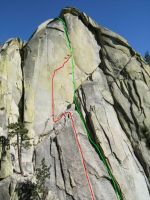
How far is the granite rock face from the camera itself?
1220 inches

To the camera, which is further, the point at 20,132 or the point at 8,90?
the point at 8,90

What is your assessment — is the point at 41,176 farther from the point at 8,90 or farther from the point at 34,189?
the point at 8,90

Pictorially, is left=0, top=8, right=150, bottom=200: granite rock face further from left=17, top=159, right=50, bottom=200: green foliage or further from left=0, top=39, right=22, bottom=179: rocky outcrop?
left=17, top=159, right=50, bottom=200: green foliage

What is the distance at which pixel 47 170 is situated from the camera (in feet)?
98.1

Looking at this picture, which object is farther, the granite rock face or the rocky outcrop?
the granite rock face

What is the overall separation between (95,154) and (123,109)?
527 cm

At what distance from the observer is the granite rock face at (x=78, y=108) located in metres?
31.0

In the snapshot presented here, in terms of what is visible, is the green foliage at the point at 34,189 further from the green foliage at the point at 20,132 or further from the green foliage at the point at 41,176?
the green foliage at the point at 20,132

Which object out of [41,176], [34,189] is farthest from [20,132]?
[34,189]

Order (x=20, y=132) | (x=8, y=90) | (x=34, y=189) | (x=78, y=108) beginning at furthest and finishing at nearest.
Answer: (x=78, y=108), (x=8, y=90), (x=20, y=132), (x=34, y=189)

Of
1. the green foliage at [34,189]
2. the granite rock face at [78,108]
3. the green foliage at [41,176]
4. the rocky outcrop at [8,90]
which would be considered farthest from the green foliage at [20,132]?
the green foliage at [34,189]

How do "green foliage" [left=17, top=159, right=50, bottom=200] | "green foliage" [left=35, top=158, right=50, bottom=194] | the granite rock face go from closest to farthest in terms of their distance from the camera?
"green foliage" [left=17, top=159, right=50, bottom=200] < "green foliage" [left=35, top=158, right=50, bottom=194] < the granite rock face

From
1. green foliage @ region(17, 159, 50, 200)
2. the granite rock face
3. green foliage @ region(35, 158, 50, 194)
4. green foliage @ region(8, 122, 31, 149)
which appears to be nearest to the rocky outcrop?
the granite rock face

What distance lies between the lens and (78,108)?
114ft
